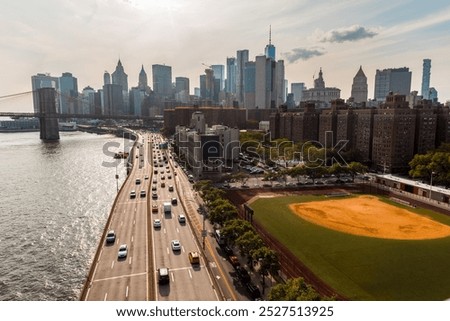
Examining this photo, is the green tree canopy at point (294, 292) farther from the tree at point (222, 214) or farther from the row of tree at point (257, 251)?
the tree at point (222, 214)

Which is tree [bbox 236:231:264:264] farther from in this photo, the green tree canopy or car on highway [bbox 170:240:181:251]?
the green tree canopy

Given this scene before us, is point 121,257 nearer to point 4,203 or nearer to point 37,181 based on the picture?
point 4,203

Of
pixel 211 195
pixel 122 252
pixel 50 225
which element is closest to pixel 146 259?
pixel 122 252

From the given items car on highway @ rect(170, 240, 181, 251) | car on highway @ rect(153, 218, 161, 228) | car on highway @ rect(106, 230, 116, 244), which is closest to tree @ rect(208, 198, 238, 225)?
car on highway @ rect(170, 240, 181, 251)

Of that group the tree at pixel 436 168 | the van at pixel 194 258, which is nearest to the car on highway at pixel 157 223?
the van at pixel 194 258

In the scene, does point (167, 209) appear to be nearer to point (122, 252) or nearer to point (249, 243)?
point (122, 252)
